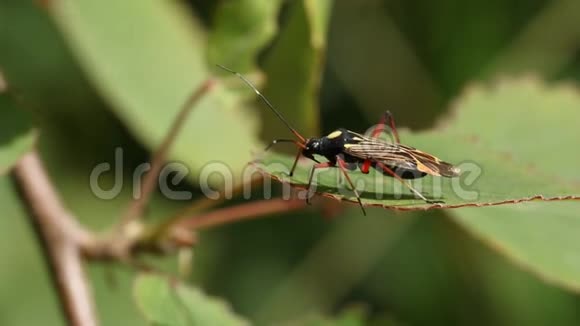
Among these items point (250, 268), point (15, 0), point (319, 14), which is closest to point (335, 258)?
point (250, 268)

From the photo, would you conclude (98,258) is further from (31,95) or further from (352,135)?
(31,95)

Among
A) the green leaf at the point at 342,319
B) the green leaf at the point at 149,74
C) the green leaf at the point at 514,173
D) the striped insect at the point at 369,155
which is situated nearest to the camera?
the green leaf at the point at 514,173

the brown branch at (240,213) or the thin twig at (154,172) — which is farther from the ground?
the thin twig at (154,172)

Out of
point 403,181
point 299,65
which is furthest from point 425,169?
point 299,65

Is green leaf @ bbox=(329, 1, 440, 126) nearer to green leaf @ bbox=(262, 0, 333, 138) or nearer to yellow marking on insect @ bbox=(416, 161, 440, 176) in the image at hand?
green leaf @ bbox=(262, 0, 333, 138)

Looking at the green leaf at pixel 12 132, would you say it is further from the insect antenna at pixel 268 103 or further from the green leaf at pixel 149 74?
the green leaf at pixel 149 74

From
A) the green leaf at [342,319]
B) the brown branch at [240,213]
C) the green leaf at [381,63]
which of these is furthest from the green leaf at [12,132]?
the green leaf at [381,63]

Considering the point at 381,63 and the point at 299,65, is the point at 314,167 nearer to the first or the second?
the point at 299,65
